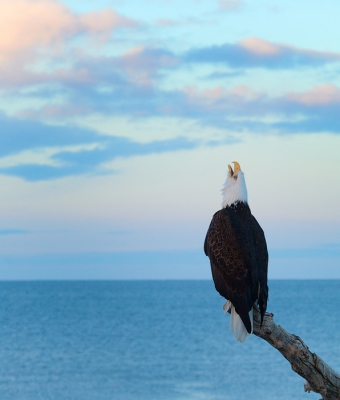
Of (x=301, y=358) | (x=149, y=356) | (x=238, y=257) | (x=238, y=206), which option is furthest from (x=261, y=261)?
(x=149, y=356)

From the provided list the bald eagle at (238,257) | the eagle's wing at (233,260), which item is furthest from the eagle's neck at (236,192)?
the eagle's wing at (233,260)

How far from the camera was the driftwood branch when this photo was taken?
7.15m

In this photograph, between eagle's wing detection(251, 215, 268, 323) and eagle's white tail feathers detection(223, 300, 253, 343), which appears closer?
eagle's white tail feathers detection(223, 300, 253, 343)

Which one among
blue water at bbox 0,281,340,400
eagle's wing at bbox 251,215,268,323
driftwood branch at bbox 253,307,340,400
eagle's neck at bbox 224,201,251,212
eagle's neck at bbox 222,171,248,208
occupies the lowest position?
blue water at bbox 0,281,340,400

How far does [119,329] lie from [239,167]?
217ft

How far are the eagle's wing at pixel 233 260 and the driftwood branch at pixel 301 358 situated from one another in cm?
22

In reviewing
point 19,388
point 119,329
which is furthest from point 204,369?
point 119,329

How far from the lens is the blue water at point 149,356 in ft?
114

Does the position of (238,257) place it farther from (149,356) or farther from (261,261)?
(149,356)

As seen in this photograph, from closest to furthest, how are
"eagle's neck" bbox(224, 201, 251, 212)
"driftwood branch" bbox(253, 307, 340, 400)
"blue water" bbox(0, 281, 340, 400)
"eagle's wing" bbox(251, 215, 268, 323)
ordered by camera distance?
"driftwood branch" bbox(253, 307, 340, 400) → "eagle's wing" bbox(251, 215, 268, 323) → "eagle's neck" bbox(224, 201, 251, 212) → "blue water" bbox(0, 281, 340, 400)

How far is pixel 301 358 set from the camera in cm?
717

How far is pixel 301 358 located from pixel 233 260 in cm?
130

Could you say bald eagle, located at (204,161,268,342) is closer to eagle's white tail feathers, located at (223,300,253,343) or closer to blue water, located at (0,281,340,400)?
eagle's white tail feathers, located at (223,300,253,343)

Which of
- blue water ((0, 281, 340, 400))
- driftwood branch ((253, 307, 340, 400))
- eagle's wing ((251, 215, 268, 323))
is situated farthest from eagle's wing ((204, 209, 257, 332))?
blue water ((0, 281, 340, 400))
